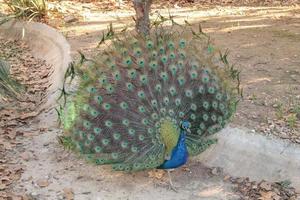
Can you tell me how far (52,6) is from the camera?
9.90 m

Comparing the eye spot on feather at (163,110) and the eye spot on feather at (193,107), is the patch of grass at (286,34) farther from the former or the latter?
the eye spot on feather at (163,110)

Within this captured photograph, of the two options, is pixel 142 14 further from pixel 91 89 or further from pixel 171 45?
pixel 91 89

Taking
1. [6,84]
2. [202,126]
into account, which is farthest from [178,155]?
[6,84]

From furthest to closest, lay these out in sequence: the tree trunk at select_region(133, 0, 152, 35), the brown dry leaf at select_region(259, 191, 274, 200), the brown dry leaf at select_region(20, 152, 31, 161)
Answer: the tree trunk at select_region(133, 0, 152, 35), the brown dry leaf at select_region(20, 152, 31, 161), the brown dry leaf at select_region(259, 191, 274, 200)

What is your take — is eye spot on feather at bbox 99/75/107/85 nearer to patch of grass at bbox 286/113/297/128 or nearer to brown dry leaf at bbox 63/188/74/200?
brown dry leaf at bbox 63/188/74/200

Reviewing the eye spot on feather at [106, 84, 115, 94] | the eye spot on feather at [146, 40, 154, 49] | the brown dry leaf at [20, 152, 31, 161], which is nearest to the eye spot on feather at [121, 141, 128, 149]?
the eye spot on feather at [106, 84, 115, 94]

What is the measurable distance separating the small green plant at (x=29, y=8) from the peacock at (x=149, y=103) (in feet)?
15.7

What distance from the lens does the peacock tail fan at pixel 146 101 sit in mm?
4492

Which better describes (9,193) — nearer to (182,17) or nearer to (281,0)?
(182,17)

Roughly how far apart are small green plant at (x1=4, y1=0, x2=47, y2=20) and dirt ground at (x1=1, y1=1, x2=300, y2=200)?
6.98ft

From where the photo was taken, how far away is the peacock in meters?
4.48

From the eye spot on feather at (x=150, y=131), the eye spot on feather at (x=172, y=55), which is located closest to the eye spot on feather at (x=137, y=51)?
the eye spot on feather at (x=172, y=55)

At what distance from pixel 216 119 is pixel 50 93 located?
8.75ft

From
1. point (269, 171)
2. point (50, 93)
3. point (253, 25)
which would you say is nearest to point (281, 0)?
point (253, 25)
